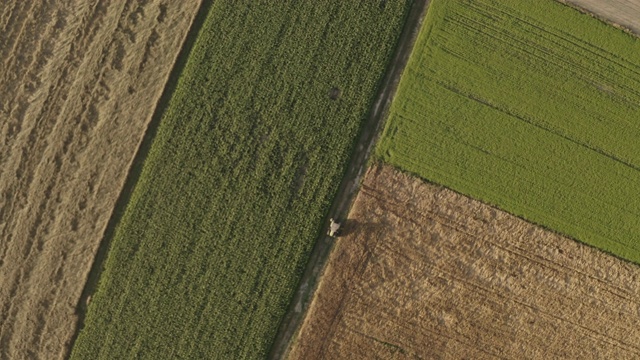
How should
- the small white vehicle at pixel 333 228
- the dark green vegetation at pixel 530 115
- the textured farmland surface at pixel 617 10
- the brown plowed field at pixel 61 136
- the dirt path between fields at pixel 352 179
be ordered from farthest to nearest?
the textured farmland surface at pixel 617 10
the dark green vegetation at pixel 530 115
the dirt path between fields at pixel 352 179
the small white vehicle at pixel 333 228
the brown plowed field at pixel 61 136

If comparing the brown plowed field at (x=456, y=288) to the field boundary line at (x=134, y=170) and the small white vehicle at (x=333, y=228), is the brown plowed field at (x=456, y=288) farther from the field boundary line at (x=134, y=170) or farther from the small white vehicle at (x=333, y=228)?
the field boundary line at (x=134, y=170)

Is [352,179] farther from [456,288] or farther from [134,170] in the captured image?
[134,170]

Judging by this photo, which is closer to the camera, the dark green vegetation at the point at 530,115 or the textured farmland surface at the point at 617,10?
the dark green vegetation at the point at 530,115

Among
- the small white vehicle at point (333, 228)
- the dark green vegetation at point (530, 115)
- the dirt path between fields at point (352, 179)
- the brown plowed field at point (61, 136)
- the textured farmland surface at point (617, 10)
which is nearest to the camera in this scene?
the brown plowed field at point (61, 136)

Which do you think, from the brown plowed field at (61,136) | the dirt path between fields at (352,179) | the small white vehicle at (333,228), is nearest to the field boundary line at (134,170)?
the brown plowed field at (61,136)

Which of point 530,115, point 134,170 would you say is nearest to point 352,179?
point 530,115

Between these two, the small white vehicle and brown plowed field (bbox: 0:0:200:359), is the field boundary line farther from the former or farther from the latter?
the small white vehicle
